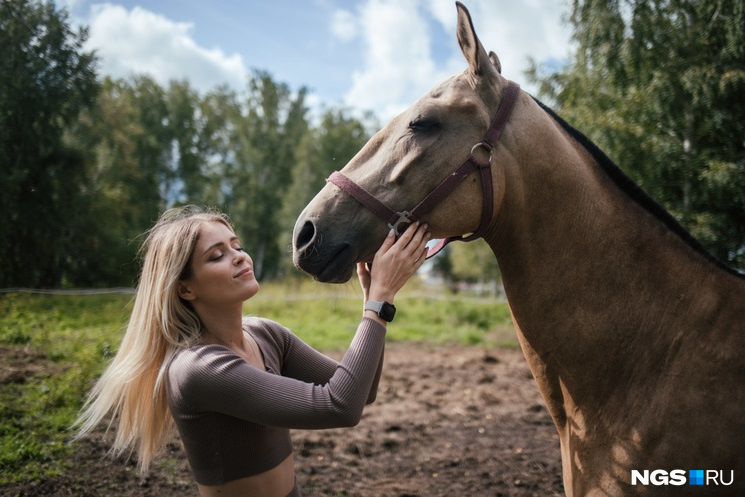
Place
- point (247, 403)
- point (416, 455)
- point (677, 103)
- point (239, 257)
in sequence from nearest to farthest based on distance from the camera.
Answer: point (247, 403) → point (239, 257) → point (416, 455) → point (677, 103)

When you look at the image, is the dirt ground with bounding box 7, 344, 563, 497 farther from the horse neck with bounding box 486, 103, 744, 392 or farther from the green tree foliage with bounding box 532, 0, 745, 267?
the green tree foliage with bounding box 532, 0, 745, 267

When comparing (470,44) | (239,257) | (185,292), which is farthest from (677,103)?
(185,292)

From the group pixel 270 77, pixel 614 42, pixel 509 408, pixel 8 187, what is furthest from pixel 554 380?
pixel 270 77

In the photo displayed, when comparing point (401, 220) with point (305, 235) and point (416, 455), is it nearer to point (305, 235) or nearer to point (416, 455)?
point (305, 235)

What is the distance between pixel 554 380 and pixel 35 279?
5249 mm

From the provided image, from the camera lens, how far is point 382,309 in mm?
1772

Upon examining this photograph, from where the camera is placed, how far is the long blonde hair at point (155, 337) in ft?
6.37

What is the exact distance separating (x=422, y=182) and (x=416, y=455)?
364 centimetres

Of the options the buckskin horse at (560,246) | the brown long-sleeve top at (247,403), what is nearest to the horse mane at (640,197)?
the buckskin horse at (560,246)

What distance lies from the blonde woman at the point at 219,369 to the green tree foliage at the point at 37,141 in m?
3.51

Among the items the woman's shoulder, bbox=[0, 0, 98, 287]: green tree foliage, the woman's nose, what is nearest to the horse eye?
the woman's nose

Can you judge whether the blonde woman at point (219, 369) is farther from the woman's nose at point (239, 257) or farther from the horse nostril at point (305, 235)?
the horse nostril at point (305, 235)

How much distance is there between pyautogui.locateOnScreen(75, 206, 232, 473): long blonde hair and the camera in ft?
6.37

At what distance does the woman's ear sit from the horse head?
1.47 ft
